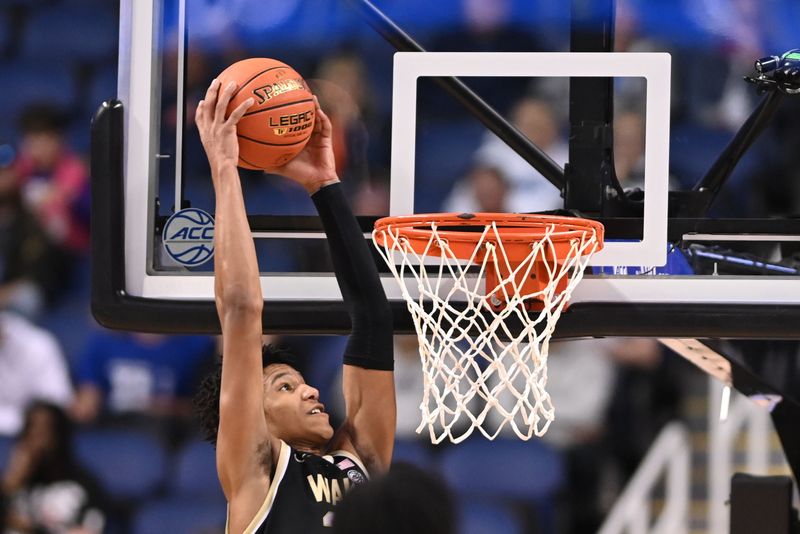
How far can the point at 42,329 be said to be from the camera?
17.9 feet

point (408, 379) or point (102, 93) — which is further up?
point (102, 93)

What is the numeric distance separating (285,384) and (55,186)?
3.06m

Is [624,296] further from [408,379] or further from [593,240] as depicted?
[408,379]

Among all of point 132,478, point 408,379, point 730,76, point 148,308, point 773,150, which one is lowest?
point 132,478

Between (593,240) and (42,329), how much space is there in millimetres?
3470

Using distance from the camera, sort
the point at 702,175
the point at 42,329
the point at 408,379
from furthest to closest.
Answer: the point at 42,329, the point at 408,379, the point at 702,175

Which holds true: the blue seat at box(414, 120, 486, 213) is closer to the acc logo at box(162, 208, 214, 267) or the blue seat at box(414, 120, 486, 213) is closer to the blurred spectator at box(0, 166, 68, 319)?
the acc logo at box(162, 208, 214, 267)

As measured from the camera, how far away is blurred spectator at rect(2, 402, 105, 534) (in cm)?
514

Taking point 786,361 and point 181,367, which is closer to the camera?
point 786,361

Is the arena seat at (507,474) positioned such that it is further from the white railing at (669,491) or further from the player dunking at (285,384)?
the player dunking at (285,384)

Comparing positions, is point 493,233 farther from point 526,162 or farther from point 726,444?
point 726,444

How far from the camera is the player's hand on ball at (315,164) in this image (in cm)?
279

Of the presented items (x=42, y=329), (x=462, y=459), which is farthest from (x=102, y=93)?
(x=462, y=459)

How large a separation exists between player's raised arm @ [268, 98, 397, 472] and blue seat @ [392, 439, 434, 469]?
237cm
